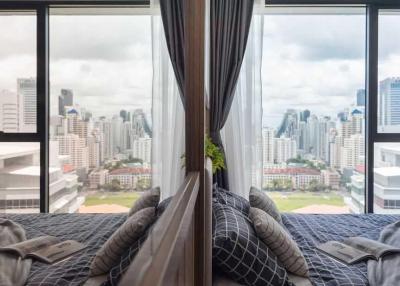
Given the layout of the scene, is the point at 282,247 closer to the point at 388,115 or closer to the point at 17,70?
the point at 17,70

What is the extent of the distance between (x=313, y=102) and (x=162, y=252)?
3.11 metres

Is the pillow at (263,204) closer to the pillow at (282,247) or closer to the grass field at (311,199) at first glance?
the pillow at (282,247)

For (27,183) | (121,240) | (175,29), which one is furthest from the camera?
(175,29)

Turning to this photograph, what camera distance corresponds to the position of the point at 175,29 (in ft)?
5.96

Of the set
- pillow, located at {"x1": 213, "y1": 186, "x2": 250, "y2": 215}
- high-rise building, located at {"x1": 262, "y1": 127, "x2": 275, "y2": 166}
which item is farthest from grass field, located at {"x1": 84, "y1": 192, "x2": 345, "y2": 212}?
pillow, located at {"x1": 213, "y1": 186, "x2": 250, "y2": 215}

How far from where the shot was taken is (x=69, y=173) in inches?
30.0

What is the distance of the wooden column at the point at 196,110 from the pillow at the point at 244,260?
0.23 m

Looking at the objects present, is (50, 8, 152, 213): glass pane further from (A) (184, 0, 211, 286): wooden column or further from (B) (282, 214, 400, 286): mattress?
(B) (282, 214, 400, 286): mattress

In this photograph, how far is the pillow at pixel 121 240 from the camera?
0.59m

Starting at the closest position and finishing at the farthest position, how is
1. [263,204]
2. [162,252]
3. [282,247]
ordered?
[162,252], [282,247], [263,204]

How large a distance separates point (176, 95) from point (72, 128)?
2.16m

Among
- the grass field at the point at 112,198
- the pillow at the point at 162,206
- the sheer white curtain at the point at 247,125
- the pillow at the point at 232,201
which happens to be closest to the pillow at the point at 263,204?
the pillow at the point at 232,201

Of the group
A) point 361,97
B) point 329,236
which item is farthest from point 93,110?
point 361,97

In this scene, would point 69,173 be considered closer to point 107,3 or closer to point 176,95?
point 107,3
